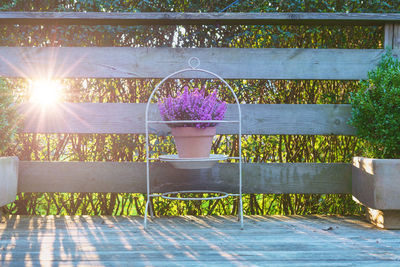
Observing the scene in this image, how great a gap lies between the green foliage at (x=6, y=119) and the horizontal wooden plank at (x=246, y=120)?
20cm

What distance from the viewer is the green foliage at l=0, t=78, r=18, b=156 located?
6.68 feet

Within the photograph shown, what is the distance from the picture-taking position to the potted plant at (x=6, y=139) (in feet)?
6.63

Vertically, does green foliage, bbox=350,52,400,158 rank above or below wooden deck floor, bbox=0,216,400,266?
above

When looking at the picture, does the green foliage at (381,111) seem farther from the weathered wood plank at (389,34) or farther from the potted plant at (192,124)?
the potted plant at (192,124)

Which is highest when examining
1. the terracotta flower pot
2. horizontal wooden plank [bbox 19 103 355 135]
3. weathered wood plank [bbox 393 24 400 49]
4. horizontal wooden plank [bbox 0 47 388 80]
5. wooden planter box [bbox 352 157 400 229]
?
weathered wood plank [bbox 393 24 400 49]

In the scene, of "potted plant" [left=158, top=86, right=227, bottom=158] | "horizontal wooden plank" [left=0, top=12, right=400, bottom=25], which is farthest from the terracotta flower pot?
"horizontal wooden plank" [left=0, top=12, right=400, bottom=25]

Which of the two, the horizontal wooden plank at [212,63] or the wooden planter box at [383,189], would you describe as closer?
the wooden planter box at [383,189]

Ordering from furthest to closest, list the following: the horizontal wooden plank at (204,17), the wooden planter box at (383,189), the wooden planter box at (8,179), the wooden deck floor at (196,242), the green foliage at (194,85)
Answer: the green foliage at (194,85) → the horizontal wooden plank at (204,17) → the wooden planter box at (8,179) → the wooden planter box at (383,189) → the wooden deck floor at (196,242)

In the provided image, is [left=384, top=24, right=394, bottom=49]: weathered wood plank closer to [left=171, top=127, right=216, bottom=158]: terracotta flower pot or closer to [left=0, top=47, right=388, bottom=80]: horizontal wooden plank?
[left=0, top=47, right=388, bottom=80]: horizontal wooden plank

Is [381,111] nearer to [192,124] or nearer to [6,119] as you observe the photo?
[192,124]

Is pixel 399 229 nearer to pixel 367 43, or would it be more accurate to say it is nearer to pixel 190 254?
pixel 190 254

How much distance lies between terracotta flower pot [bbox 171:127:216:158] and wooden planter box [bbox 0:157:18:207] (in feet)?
2.89

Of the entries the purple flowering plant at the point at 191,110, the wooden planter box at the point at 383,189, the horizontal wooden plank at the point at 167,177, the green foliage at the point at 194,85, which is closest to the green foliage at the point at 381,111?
the wooden planter box at the point at 383,189

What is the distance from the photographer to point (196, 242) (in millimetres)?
1734
